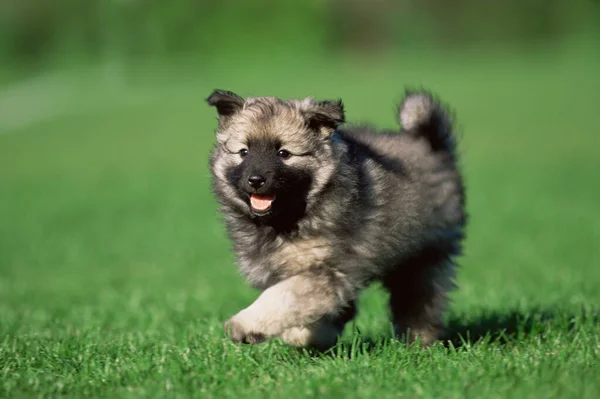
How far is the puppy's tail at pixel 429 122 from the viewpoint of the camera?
5383 mm

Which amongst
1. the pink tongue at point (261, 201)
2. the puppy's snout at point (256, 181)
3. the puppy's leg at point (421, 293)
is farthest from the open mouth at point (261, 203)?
the puppy's leg at point (421, 293)

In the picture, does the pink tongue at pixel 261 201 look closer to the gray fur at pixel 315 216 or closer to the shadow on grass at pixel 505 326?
the gray fur at pixel 315 216

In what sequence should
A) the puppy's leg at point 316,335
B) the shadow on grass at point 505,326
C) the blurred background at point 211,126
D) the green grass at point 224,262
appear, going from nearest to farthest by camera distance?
the green grass at point 224,262 → the puppy's leg at point 316,335 → the shadow on grass at point 505,326 → the blurred background at point 211,126

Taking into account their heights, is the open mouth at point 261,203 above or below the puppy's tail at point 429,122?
below

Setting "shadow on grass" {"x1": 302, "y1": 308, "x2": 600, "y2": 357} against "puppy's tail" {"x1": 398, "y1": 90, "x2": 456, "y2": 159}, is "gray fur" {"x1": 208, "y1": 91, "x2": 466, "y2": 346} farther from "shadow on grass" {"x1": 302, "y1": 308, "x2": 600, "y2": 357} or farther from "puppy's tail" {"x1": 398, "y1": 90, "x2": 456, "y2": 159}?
"puppy's tail" {"x1": 398, "y1": 90, "x2": 456, "y2": 159}

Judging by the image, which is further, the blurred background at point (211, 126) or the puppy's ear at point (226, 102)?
the blurred background at point (211, 126)

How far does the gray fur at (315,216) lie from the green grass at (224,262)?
24 centimetres

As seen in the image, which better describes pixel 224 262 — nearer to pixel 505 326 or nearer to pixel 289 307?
pixel 505 326

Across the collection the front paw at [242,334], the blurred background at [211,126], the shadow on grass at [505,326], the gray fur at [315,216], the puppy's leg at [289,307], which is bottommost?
the blurred background at [211,126]

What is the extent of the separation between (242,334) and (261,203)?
67 centimetres

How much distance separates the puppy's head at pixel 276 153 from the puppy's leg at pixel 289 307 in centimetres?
38

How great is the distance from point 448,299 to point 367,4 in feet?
116

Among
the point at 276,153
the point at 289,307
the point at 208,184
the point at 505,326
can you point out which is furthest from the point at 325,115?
the point at 208,184

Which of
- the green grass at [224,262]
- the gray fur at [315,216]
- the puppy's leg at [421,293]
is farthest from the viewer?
the puppy's leg at [421,293]
